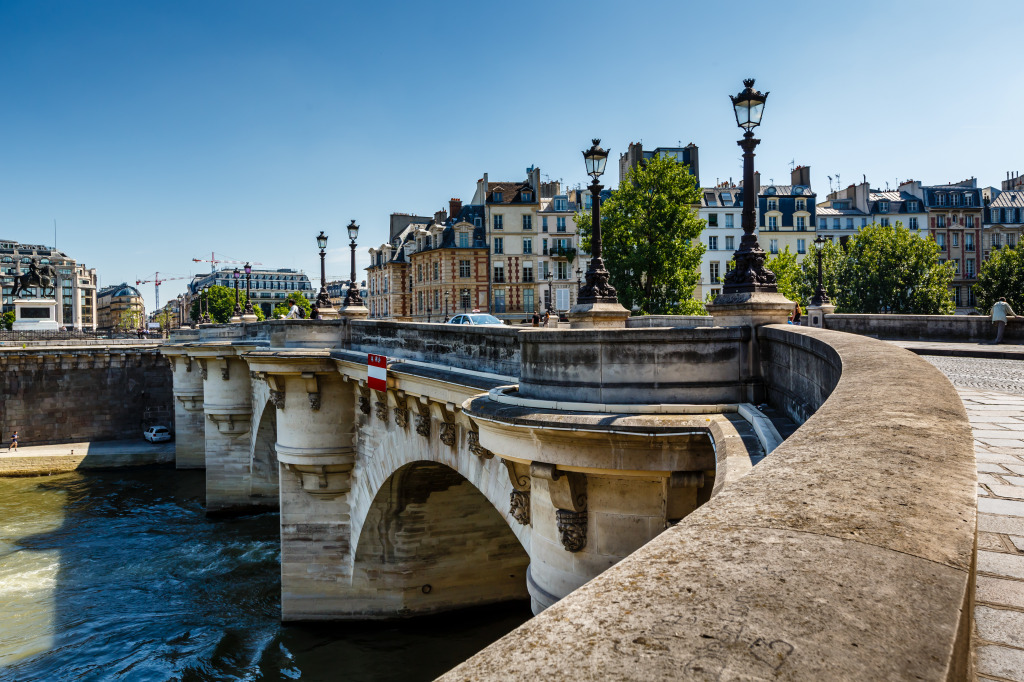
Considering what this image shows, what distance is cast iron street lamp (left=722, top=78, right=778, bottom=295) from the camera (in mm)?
8281

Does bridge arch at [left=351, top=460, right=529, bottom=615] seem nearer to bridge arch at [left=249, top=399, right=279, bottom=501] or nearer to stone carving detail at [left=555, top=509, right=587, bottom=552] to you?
stone carving detail at [left=555, top=509, right=587, bottom=552]

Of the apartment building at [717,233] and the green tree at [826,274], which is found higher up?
the apartment building at [717,233]

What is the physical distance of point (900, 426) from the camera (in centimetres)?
275

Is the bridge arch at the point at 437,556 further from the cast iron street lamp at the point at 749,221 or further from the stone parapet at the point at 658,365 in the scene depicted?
the stone parapet at the point at 658,365

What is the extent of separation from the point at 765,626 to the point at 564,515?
5905 millimetres

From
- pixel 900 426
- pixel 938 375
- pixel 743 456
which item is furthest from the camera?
pixel 743 456

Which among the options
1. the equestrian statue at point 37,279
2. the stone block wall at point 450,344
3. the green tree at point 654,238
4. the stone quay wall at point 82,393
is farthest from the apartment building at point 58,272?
the stone block wall at point 450,344

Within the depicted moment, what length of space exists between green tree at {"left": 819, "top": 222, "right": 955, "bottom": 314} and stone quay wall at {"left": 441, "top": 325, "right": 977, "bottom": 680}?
56.7m

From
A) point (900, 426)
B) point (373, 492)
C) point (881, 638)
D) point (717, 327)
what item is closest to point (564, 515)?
point (717, 327)

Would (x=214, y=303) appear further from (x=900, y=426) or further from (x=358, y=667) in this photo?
(x=900, y=426)

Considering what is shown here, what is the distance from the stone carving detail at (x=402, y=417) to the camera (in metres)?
16.0

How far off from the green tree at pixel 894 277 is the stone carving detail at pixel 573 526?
52638 mm

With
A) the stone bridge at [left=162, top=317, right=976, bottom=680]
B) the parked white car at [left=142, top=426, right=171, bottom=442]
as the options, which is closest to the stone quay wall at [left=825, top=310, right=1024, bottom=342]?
the stone bridge at [left=162, top=317, right=976, bottom=680]

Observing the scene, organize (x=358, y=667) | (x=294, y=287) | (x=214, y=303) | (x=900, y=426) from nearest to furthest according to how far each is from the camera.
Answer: (x=900, y=426), (x=358, y=667), (x=214, y=303), (x=294, y=287)
